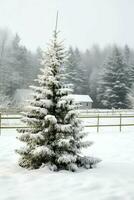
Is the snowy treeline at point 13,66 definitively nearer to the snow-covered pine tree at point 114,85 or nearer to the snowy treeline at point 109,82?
the snowy treeline at point 109,82

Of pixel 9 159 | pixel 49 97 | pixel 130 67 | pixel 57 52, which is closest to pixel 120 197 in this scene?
pixel 49 97

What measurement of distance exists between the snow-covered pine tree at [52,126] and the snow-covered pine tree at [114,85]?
49.7 m

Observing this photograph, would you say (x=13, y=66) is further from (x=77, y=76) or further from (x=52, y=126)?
(x=52, y=126)

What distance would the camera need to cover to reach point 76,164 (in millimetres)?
8508

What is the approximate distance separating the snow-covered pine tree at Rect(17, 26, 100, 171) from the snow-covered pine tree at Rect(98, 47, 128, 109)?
49.7 meters

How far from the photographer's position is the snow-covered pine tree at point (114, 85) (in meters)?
58.3

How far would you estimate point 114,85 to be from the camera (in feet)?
195

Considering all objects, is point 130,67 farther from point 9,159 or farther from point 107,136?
point 9,159

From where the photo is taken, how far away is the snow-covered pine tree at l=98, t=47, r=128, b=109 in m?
58.3

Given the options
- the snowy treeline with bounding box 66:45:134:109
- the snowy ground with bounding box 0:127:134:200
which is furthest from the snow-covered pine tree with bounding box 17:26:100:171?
the snowy treeline with bounding box 66:45:134:109

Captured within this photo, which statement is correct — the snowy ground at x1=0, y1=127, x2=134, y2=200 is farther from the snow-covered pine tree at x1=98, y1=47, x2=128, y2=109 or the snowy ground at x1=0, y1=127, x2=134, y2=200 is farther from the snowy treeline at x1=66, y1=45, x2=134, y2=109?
the snow-covered pine tree at x1=98, y1=47, x2=128, y2=109

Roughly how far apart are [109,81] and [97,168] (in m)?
53.2

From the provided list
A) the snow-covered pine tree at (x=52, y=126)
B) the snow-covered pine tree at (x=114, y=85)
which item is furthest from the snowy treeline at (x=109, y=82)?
the snow-covered pine tree at (x=52, y=126)

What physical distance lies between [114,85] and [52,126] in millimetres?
52330
